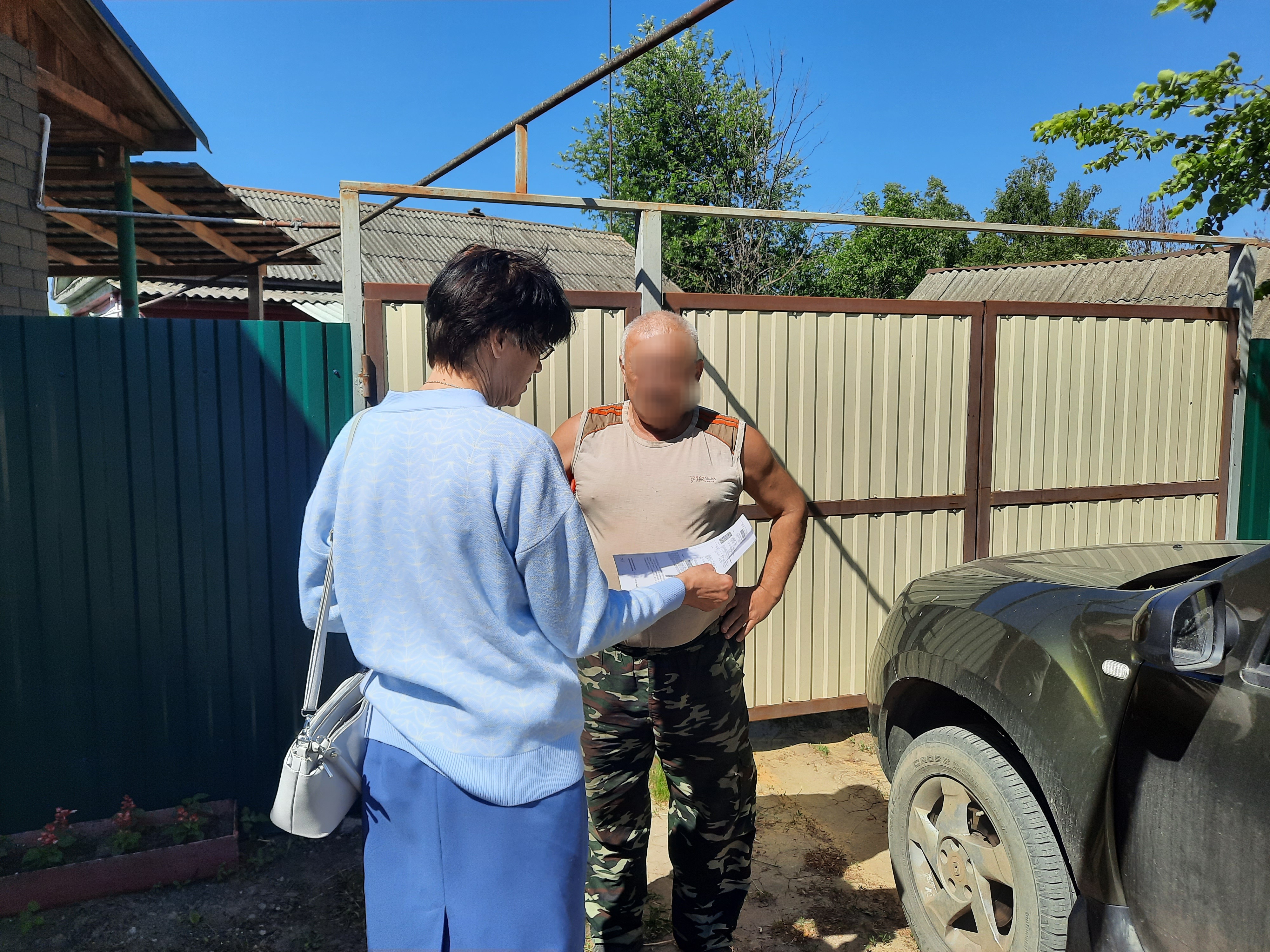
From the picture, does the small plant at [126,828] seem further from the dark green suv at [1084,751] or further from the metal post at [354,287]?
the dark green suv at [1084,751]

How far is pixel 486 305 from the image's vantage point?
140cm

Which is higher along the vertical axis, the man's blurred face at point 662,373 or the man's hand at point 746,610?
the man's blurred face at point 662,373

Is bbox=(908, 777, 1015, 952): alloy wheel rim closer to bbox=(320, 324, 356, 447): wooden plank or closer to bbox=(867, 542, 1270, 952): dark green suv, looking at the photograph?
bbox=(867, 542, 1270, 952): dark green suv

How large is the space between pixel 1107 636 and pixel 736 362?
7.41 ft

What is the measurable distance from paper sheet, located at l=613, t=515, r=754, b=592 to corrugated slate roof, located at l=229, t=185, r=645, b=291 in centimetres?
1125

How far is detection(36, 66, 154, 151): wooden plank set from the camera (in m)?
4.75

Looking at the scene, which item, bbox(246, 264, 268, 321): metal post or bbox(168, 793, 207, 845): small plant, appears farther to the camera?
bbox(246, 264, 268, 321): metal post

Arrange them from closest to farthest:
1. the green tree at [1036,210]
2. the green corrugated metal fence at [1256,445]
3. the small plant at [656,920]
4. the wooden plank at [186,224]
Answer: the small plant at [656,920] < the green corrugated metal fence at [1256,445] < the wooden plank at [186,224] < the green tree at [1036,210]

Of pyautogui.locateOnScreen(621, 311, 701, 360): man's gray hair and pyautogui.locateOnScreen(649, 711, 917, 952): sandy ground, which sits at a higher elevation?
pyautogui.locateOnScreen(621, 311, 701, 360): man's gray hair

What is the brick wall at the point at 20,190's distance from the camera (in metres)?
4.14

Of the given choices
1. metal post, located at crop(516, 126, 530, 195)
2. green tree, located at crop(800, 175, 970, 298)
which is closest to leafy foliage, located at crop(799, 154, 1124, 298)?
green tree, located at crop(800, 175, 970, 298)

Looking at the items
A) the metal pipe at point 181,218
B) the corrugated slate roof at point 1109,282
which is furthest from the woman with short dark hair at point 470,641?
the corrugated slate roof at point 1109,282

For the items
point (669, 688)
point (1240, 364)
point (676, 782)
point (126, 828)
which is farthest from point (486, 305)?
point (1240, 364)

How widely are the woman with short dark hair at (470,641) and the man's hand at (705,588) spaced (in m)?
0.31
